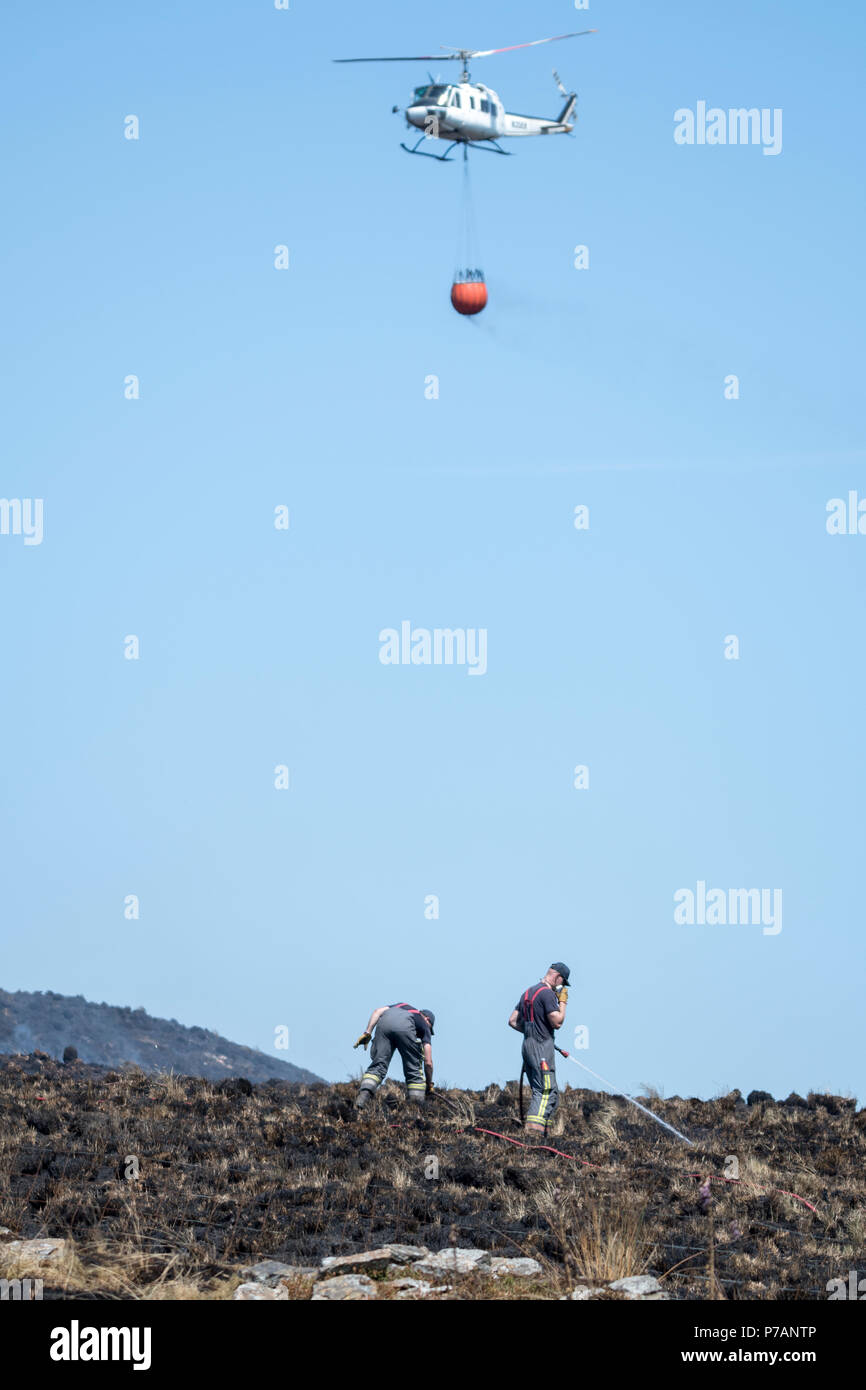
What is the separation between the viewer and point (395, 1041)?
1972 cm

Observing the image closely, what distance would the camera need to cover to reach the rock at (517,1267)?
469 inches

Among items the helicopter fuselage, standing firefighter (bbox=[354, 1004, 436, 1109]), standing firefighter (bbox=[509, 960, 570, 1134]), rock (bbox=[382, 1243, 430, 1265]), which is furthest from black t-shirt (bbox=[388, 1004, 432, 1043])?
the helicopter fuselage

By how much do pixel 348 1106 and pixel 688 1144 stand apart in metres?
3.94

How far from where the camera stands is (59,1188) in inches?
554

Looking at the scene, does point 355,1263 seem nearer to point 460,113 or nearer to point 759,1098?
point 759,1098

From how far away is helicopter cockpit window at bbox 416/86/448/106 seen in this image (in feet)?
135

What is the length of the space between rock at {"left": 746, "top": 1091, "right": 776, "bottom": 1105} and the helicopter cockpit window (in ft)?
85.0

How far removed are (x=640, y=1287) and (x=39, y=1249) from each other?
13.9ft

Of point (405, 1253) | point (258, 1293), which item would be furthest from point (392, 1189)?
point (258, 1293)

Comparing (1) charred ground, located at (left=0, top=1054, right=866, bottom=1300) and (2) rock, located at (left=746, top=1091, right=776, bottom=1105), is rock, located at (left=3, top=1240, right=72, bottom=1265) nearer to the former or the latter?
(1) charred ground, located at (left=0, top=1054, right=866, bottom=1300)

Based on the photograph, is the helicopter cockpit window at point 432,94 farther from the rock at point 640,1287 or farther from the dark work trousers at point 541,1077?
the rock at point 640,1287
